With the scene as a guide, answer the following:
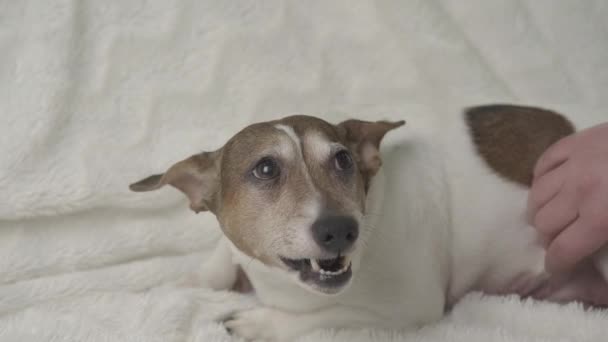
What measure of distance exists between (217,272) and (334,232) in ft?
3.08

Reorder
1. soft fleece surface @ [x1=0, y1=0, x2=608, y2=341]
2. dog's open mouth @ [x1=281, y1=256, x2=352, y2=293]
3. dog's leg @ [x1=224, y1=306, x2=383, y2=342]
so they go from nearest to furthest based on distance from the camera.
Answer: dog's open mouth @ [x1=281, y1=256, x2=352, y2=293], dog's leg @ [x1=224, y1=306, x2=383, y2=342], soft fleece surface @ [x1=0, y1=0, x2=608, y2=341]

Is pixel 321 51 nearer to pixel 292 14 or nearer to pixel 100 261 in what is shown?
pixel 292 14

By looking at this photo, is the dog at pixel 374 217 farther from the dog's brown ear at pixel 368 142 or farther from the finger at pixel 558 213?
the finger at pixel 558 213

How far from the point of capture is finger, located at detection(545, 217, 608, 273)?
2238 mm

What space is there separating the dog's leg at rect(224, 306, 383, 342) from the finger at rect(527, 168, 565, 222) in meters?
0.77

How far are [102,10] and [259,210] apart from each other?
1.41 metres

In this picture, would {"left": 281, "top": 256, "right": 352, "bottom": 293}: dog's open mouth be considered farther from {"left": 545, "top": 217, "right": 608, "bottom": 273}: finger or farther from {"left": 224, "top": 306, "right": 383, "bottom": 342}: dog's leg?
{"left": 545, "top": 217, "right": 608, "bottom": 273}: finger

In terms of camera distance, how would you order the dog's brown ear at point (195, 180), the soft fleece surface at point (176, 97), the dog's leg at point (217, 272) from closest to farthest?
the dog's brown ear at point (195, 180) → the soft fleece surface at point (176, 97) → the dog's leg at point (217, 272)

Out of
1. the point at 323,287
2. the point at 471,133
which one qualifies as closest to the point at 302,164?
the point at 323,287

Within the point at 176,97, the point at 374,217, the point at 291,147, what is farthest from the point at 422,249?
the point at 176,97

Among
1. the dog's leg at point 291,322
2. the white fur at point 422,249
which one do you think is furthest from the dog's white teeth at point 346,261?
the dog's leg at point 291,322

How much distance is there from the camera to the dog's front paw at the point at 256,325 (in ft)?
7.73

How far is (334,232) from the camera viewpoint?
1.92 m

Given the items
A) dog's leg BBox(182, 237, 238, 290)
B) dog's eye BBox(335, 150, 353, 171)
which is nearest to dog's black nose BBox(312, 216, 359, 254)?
dog's eye BBox(335, 150, 353, 171)
